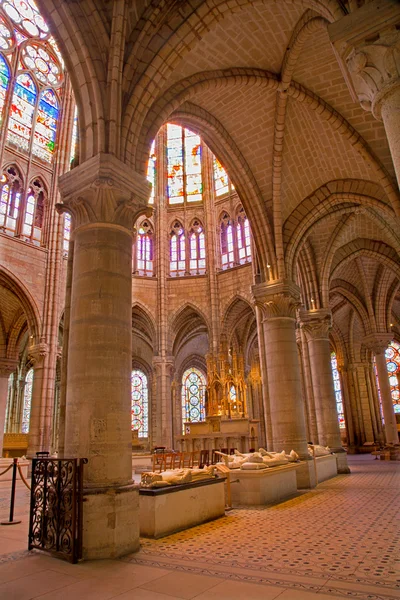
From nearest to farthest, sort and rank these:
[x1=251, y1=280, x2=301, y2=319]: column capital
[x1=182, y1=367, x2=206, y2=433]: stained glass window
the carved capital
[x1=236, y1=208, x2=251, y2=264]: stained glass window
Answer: [x1=251, y1=280, x2=301, y2=319]: column capital < the carved capital < [x1=236, y1=208, x2=251, y2=264]: stained glass window < [x1=182, y1=367, x2=206, y2=433]: stained glass window

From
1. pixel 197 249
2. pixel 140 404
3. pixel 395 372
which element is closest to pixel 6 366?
pixel 140 404

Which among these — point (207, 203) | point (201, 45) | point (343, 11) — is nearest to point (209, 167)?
point (207, 203)

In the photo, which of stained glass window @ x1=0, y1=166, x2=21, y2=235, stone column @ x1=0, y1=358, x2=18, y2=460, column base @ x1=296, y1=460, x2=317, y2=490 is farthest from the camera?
stone column @ x1=0, y1=358, x2=18, y2=460

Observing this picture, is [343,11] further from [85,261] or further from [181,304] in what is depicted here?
[181,304]

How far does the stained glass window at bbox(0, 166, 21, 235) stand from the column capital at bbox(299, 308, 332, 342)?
1363 centimetres

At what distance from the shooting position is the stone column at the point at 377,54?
440 cm

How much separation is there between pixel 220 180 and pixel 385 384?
1504 cm

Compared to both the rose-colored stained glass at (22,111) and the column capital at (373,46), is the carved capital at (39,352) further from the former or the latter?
the column capital at (373,46)

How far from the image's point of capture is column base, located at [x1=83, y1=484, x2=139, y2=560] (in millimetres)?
5203

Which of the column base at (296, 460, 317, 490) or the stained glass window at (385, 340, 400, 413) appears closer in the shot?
the column base at (296, 460, 317, 490)

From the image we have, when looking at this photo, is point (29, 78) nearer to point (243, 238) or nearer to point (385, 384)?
point (243, 238)

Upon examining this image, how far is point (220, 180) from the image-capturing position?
1084 inches

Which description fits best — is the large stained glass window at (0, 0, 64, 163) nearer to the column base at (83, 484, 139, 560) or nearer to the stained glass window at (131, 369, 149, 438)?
the stained glass window at (131, 369, 149, 438)

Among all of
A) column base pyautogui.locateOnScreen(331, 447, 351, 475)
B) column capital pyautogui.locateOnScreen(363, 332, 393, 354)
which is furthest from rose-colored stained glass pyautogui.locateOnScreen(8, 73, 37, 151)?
column capital pyautogui.locateOnScreen(363, 332, 393, 354)
